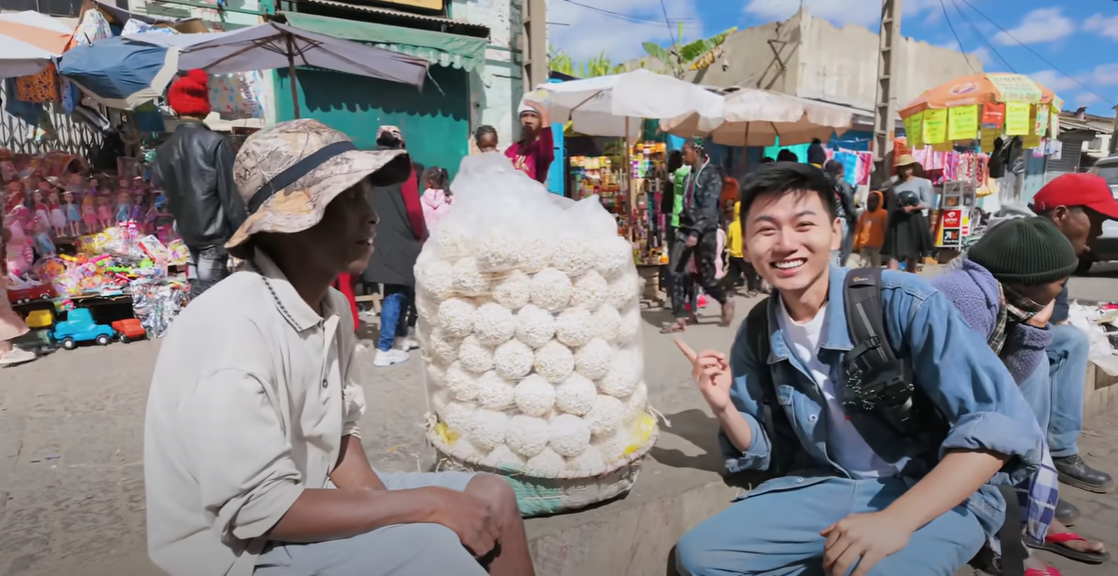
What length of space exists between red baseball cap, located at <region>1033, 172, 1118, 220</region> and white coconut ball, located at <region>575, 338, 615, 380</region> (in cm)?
227

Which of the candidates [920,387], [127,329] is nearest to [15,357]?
[127,329]

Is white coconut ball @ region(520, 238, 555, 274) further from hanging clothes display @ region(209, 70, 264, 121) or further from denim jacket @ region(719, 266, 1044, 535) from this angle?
hanging clothes display @ region(209, 70, 264, 121)

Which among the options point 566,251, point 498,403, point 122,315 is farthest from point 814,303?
point 122,315

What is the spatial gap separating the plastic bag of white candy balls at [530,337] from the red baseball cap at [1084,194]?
2.16 m

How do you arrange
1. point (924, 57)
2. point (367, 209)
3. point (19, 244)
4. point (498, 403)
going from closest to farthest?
point (367, 209) → point (498, 403) → point (19, 244) → point (924, 57)

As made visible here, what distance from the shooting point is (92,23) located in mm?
5746

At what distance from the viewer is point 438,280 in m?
2.15

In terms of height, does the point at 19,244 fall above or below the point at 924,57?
below

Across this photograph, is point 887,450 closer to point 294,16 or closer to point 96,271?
point 96,271

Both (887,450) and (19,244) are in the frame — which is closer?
(887,450)

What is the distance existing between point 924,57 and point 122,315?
19573 millimetres

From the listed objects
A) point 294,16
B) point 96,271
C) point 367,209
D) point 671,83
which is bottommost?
point 96,271

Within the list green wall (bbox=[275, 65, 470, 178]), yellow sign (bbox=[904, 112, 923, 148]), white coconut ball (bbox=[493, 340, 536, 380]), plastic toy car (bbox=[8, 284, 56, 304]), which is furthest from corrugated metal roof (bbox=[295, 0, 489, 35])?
white coconut ball (bbox=[493, 340, 536, 380])

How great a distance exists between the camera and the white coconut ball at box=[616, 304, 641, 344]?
2275mm
